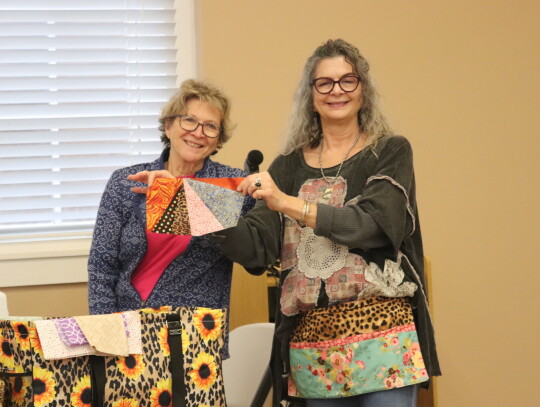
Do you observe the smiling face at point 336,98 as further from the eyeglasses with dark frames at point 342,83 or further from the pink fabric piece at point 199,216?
the pink fabric piece at point 199,216

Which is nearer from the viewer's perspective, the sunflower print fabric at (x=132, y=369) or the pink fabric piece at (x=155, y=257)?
the sunflower print fabric at (x=132, y=369)

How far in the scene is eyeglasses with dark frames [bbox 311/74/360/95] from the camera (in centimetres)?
232

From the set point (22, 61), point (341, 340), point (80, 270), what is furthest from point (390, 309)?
point (22, 61)

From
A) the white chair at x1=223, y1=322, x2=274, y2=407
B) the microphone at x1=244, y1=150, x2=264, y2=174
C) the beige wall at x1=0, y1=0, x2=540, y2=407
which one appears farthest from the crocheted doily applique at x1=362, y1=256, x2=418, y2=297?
the beige wall at x1=0, y1=0, x2=540, y2=407

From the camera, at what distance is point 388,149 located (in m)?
2.27

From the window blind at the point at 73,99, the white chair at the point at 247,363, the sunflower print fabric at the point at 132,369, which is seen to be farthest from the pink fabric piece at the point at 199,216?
the window blind at the point at 73,99

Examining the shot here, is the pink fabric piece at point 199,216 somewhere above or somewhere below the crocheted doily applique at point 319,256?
above

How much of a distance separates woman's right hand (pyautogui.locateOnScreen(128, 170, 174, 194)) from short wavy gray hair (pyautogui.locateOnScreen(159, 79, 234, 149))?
0.28 metres

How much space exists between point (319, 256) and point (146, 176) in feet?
1.90

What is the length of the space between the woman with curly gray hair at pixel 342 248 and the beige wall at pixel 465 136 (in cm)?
123

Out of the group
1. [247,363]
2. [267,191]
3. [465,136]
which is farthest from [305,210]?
[465,136]

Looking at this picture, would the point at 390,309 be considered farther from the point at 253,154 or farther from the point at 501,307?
the point at 501,307

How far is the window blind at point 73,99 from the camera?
3.47m

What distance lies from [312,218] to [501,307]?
2008mm
